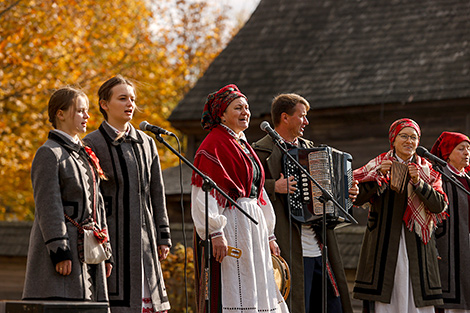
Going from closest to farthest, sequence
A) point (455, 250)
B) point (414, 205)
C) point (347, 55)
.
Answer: point (414, 205), point (455, 250), point (347, 55)

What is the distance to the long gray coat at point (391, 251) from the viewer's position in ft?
21.7

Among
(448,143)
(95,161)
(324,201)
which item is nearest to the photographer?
(95,161)

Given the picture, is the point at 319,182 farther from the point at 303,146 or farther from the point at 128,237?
the point at 128,237

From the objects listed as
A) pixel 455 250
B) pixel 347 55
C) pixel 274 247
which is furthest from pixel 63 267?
pixel 347 55

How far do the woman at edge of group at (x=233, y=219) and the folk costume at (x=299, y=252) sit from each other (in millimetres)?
439

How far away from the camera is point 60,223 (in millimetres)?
5082

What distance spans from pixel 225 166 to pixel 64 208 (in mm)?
1177

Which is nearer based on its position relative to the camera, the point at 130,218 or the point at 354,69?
the point at 130,218

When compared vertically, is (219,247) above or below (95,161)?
below

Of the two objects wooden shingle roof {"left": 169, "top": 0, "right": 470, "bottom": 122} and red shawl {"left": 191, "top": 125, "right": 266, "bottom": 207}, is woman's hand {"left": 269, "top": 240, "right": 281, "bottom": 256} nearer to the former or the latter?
red shawl {"left": 191, "top": 125, "right": 266, "bottom": 207}

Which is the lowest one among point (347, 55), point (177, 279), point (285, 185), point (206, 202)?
point (206, 202)

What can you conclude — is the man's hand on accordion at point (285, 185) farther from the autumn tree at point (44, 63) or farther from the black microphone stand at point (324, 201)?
the autumn tree at point (44, 63)

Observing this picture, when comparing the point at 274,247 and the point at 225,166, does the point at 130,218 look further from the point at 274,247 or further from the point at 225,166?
the point at 274,247

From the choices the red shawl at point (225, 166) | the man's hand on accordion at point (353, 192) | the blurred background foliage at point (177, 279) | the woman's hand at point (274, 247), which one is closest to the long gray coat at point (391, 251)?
the man's hand on accordion at point (353, 192)
